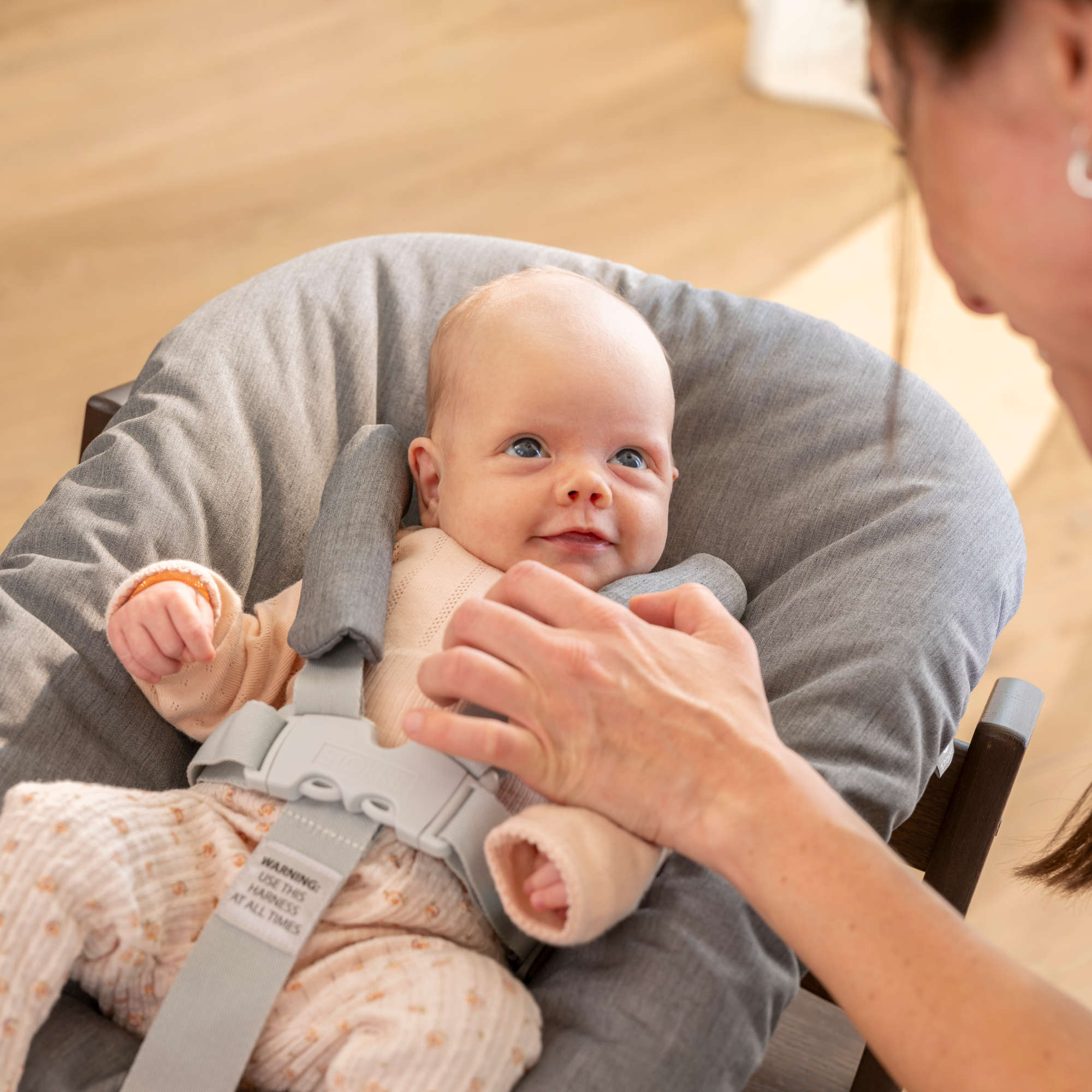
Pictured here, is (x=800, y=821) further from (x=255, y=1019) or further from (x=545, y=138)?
(x=545, y=138)

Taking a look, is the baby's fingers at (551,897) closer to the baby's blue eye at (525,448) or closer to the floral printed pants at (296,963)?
the floral printed pants at (296,963)

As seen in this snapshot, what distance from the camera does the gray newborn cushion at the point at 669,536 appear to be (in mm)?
830

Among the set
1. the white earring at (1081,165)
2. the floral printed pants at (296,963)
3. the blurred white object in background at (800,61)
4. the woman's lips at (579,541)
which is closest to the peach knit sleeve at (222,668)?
the floral printed pants at (296,963)

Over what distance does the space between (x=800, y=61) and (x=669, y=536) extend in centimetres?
261

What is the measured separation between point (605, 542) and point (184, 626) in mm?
377

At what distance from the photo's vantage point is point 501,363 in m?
1.12

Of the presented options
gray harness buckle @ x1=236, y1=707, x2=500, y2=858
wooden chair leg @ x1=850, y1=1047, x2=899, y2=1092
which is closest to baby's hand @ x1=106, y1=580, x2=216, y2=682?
gray harness buckle @ x1=236, y1=707, x2=500, y2=858

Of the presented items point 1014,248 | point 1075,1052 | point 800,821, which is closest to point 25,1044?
point 800,821

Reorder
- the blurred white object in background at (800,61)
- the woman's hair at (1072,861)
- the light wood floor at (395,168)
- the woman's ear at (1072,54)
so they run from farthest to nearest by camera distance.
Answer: the blurred white object in background at (800,61) → the light wood floor at (395,168) → the woman's hair at (1072,861) → the woman's ear at (1072,54)

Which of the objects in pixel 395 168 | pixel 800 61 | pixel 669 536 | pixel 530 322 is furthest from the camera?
pixel 800 61

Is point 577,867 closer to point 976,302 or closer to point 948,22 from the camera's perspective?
point 976,302

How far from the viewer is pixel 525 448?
1118 millimetres

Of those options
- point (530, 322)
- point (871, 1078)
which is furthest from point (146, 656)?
point (871, 1078)

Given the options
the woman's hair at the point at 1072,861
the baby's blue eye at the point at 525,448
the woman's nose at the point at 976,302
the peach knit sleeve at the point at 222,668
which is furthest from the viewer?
the baby's blue eye at the point at 525,448
